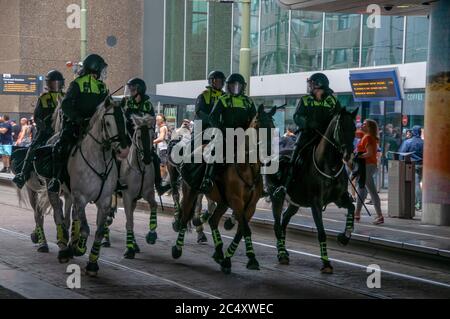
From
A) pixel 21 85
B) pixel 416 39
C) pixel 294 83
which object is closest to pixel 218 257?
pixel 416 39

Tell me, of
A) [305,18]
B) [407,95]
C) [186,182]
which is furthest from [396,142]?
[186,182]

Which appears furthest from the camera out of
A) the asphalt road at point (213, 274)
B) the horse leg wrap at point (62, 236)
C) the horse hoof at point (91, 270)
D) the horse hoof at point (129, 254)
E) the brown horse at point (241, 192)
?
the horse hoof at point (129, 254)

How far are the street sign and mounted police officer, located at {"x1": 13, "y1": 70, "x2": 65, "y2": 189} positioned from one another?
29327 mm

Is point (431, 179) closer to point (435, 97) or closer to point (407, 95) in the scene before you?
point (435, 97)

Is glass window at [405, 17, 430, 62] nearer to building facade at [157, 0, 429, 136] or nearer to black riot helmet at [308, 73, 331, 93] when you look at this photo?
building facade at [157, 0, 429, 136]

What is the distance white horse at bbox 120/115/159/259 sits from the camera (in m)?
13.3

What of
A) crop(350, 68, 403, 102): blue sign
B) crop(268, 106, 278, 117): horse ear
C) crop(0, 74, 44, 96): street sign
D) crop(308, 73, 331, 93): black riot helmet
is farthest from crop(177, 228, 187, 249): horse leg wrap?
crop(0, 74, 44, 96): street sign

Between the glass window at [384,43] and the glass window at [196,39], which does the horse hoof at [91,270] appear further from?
the glass window at [196,39]

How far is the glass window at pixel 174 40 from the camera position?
45062 millimetres

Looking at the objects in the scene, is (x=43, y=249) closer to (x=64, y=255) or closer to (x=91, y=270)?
(x=64, y=255)

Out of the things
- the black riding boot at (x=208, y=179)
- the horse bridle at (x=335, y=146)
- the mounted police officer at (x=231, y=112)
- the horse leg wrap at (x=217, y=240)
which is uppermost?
the mounted police officer at (x=231, y=112)

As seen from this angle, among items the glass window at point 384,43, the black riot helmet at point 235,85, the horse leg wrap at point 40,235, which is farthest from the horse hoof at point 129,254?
the glass window at point 384,43

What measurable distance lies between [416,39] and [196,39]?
52.1 feet

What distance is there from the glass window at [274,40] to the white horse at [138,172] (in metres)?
24.1
